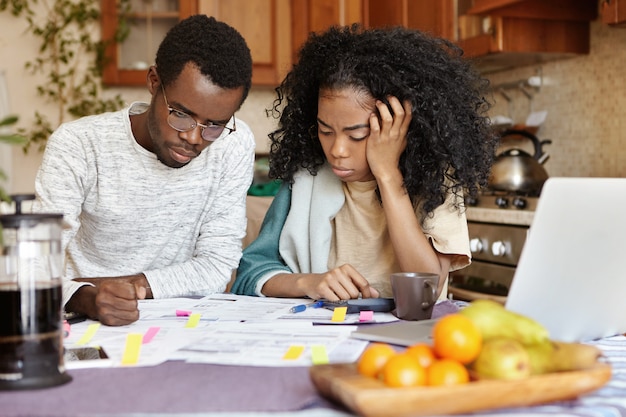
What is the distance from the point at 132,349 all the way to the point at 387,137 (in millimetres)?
836

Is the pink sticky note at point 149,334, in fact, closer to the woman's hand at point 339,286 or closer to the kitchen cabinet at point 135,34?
the woman's hand at point 339,286

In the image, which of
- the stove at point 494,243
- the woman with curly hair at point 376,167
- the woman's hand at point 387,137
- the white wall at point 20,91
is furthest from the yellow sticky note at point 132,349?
the white wall at point 20,91

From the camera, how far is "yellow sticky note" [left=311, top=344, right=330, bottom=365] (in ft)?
3.20

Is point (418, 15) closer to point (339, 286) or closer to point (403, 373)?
point (339, 286)

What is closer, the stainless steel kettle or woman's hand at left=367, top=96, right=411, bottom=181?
woman's hand at left=367, top=96, right=411, bottom=181

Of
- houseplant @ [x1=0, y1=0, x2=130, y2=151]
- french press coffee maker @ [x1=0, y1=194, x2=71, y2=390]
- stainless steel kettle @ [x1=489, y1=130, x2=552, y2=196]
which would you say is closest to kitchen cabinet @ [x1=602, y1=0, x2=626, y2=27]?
stainless steel kettle @ [x1=489, y1=130, x2=552, y2=196]

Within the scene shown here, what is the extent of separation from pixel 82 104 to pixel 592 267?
3775 mm

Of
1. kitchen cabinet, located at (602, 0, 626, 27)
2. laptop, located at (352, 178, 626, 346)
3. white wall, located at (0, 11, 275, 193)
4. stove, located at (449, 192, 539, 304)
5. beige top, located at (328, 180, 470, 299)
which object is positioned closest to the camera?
laptop, located at (352, 178, 626, 346)

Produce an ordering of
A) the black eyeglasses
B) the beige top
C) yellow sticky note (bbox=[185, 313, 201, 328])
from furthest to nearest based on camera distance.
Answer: the beige top, the black eyeglasses, yellow sticky note (bbox=[185, 313, 201, 328])

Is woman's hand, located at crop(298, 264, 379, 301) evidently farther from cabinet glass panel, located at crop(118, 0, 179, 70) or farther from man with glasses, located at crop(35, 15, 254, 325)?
cabinet glass panel, located at crop(118, 0, 179, 70)

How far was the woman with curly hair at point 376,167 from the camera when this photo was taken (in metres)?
1.68

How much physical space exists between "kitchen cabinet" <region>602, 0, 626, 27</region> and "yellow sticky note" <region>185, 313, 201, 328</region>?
6.14 ft

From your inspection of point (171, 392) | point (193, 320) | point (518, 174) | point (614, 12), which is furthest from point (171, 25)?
point (171, 392)

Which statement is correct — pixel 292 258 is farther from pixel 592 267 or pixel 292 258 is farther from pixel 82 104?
pixel 82 104
